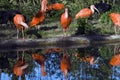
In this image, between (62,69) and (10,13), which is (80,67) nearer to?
(62,69)

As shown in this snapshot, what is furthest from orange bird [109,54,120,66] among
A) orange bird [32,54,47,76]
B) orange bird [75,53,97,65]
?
orange bird [32,54,47,76]

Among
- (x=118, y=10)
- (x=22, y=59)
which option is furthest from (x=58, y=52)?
(x=118, y=10)

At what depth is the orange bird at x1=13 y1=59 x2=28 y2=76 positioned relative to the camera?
10386 millimetres

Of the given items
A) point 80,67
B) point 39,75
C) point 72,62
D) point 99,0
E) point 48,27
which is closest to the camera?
point 39,75

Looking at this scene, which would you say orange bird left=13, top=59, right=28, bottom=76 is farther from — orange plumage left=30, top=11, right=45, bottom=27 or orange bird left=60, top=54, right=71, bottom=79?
orange plumage left=30, top=11, right=45, bottom=27

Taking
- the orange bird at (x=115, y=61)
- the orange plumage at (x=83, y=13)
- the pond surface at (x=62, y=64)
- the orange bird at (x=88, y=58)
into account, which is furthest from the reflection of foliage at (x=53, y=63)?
the orange plumage at (x=83, y=13)

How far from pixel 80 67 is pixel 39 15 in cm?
614

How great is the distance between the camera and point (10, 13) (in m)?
18.1

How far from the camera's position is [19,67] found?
1087 cm

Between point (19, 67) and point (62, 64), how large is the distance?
105 cm

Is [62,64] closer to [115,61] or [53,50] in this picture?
[115,61]

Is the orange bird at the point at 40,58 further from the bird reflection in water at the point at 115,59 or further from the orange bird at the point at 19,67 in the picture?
the bird reflection in water at the point at 115,59

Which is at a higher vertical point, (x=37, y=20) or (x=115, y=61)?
(x=37, y=20)

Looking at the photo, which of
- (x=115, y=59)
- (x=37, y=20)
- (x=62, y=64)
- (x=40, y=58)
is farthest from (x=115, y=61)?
(x=37, y=20)
